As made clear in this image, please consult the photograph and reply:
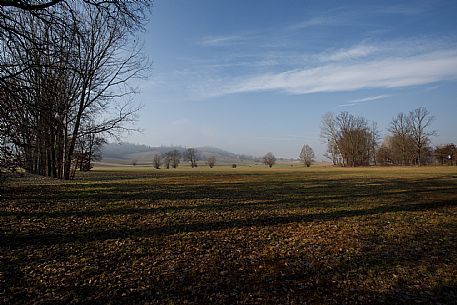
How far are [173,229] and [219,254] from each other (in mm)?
2644

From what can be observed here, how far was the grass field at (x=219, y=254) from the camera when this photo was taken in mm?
5242

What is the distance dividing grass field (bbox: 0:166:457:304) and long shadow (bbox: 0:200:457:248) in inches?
1.5

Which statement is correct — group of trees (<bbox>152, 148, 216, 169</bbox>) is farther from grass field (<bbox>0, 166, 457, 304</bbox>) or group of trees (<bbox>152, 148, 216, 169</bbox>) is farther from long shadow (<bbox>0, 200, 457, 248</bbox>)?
long shadow (<bbox>0, 200, 457, 248</bbox>)

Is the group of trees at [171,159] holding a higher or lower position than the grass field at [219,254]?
higher

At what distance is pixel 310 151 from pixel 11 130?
93.6m

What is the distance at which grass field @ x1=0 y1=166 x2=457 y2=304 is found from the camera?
17.2ft

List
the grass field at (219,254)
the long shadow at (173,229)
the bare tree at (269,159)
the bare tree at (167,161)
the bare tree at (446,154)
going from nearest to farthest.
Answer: the grass field at (219,254) < the long shadow at (173,229) < the bare tree at (446,154) < the bare tree at (167,161) < the bare tree at (269,159)

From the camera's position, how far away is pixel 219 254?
7234 mm

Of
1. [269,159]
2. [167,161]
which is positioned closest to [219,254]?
[167,161]

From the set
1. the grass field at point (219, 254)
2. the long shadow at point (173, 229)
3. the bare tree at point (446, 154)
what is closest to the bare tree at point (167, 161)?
the bare tree at point (446, 154)

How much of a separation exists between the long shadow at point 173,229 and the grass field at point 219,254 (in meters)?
0.04

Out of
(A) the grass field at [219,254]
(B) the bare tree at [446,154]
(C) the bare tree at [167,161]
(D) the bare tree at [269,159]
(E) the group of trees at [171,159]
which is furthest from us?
(D) the bare tree at [269,159]

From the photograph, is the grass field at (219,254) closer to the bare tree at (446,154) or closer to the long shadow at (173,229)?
the long shadow at (173,229)

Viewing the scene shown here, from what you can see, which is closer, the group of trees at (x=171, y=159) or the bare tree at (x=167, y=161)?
the group of trees at (x=171, y=159)
